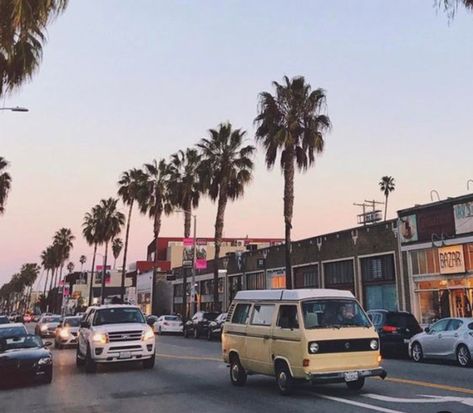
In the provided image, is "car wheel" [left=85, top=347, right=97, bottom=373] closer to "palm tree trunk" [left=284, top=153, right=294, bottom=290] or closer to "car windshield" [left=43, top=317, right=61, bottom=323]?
"palm tree trunk" [left=284, top=153, right=294, bottom=290]

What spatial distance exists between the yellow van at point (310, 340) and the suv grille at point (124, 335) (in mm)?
4847

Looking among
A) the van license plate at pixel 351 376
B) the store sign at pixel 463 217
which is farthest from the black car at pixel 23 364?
the store sign at pixel 463 217

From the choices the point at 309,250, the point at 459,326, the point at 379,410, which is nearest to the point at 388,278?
the point at 309,250

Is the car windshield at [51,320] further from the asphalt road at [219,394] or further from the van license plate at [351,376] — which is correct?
the van license plate at [351,376]

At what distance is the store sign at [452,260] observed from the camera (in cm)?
2551

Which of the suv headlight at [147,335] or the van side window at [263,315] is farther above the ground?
the van side window at [263,315]

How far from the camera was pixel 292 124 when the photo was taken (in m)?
31.8

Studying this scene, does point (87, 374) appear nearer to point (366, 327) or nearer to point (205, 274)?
point (366, 327)

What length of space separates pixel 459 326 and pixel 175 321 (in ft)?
94.2

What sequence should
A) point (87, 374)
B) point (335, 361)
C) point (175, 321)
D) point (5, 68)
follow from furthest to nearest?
1. point (175, 321)
2. point (5, 68)
3. point (87, 374)
4. point (335, 361)

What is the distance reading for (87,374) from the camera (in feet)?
50.3

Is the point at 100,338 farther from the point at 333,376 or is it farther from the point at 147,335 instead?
the point at 333,376

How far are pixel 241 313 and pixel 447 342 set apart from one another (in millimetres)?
8014

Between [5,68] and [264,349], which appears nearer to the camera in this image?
[264,349]
